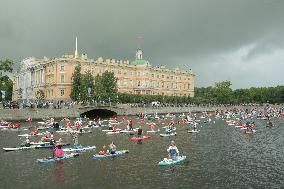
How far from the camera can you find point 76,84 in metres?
142

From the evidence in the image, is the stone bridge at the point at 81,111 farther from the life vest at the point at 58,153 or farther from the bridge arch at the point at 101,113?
the life vest at the point at 58,153

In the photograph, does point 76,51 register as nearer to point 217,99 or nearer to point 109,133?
point 217,99

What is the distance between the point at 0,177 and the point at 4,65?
215 ft

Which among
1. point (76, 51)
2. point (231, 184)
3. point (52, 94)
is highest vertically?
point (76, 51)

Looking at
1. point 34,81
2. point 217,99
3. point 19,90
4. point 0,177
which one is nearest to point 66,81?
point 34,81

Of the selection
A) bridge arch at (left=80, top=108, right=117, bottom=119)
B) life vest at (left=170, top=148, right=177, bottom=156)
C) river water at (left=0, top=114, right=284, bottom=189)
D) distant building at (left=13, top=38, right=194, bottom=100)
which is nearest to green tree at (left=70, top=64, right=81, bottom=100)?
distant building at (left=13, top=38, right=194, bottom=100)

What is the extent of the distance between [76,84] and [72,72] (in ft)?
41.8

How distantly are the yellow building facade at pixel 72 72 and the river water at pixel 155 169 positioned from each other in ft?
325

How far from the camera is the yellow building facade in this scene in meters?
152

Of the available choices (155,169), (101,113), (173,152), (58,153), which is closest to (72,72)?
(101,113)

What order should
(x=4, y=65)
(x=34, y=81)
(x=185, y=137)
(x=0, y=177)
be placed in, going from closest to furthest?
(x=0, y=177), (x=185, y=137), (x=4, y=65), (x=34, y=81)

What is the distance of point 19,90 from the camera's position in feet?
610

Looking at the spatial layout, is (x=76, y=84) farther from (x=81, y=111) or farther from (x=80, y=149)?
(x=80, y=149)

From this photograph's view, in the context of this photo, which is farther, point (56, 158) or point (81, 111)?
point (81, 111)
